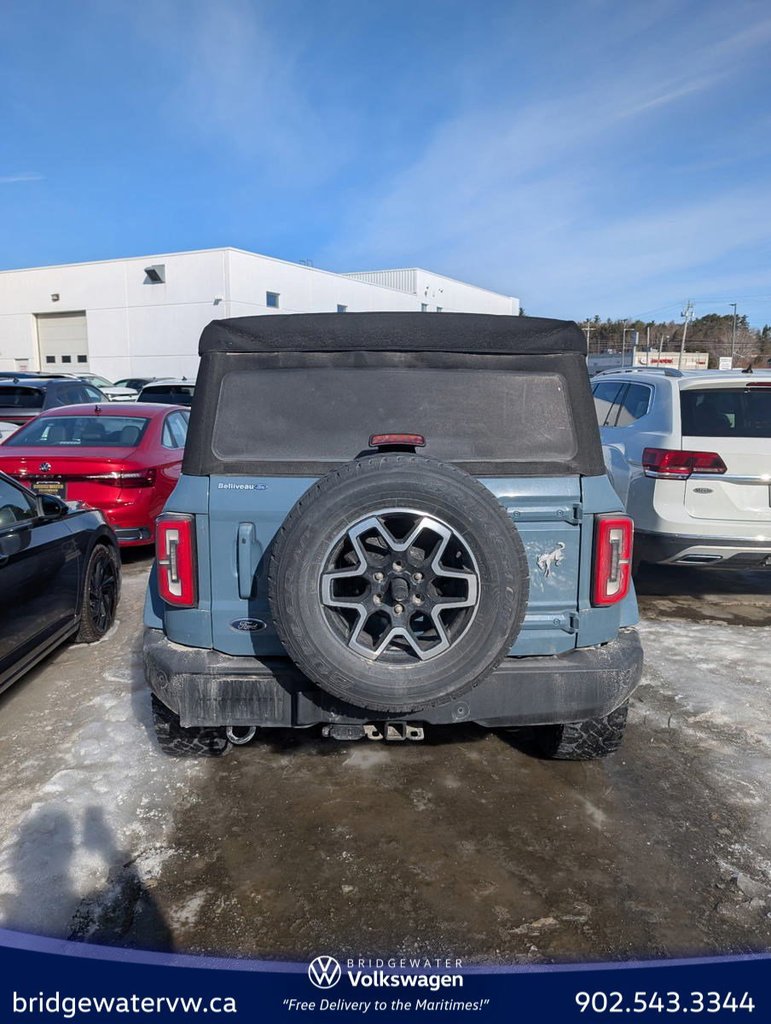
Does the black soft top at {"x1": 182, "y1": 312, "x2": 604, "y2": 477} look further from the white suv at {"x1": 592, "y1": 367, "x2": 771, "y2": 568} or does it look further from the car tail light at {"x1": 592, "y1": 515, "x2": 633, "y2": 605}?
the white suv at {"x1": 592, "y1": 367, "x2": 771, "y2": 568}

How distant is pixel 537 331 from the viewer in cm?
289

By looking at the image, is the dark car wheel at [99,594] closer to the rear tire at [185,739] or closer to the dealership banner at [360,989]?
the rear tire at [185,739]

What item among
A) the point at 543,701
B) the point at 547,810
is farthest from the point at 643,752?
the point at 543,701

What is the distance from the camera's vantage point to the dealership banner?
7.02ft

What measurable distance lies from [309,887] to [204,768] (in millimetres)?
1031

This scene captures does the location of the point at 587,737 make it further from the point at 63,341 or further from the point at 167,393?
the point at 63,341

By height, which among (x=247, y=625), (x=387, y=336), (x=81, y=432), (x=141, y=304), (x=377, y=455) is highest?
(x=141, y=304)

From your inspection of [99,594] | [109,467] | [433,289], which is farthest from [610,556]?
[433,289]

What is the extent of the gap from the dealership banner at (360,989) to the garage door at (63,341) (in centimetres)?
3806

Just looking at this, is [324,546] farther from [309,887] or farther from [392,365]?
[309,887]

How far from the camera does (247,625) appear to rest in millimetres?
2818

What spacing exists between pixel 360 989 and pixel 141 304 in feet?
119

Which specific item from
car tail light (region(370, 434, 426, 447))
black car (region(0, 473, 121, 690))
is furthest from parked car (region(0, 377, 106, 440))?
car tail light (region(370, 434, 426, 447))

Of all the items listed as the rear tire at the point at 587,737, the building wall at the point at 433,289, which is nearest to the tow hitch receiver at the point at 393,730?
the rear tire at the point at 587,737
